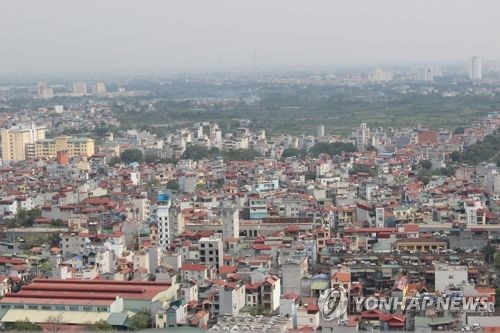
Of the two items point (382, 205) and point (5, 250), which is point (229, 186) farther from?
point (5, 250)

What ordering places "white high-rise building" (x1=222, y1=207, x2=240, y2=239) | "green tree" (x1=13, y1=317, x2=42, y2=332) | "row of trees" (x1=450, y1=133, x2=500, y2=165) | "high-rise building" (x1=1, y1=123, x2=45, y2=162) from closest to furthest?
1. "green tree" (x1=13, y1=317, x2=42, y2=332)
2. "white high-rise building" (x1=222, y1=207, x2=240, y2=239)
3. "row of trees" (x1=450, y1=133, x2=500, y2=165)
4. "high-rise building" (x1=1, y1=123, x2=45, y2=162)

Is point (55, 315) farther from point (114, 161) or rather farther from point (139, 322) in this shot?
point (114, 161)

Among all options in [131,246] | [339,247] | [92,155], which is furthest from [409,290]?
[92,155]

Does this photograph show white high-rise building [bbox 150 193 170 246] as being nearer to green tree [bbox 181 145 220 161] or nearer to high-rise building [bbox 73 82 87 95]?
green tree [bbox 181 145 220 161]

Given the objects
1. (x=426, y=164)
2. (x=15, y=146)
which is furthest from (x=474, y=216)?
(x=15, y=146)

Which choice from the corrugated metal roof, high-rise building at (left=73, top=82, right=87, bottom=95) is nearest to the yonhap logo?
the corrugated metal roof

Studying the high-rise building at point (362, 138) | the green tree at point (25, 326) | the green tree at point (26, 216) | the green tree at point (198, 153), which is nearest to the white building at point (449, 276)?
the green tree at point (25, 326)

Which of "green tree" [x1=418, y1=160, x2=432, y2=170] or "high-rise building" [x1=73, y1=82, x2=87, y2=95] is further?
"high-rise building" [x1=73, y1=82, x2=87, y2=95]
